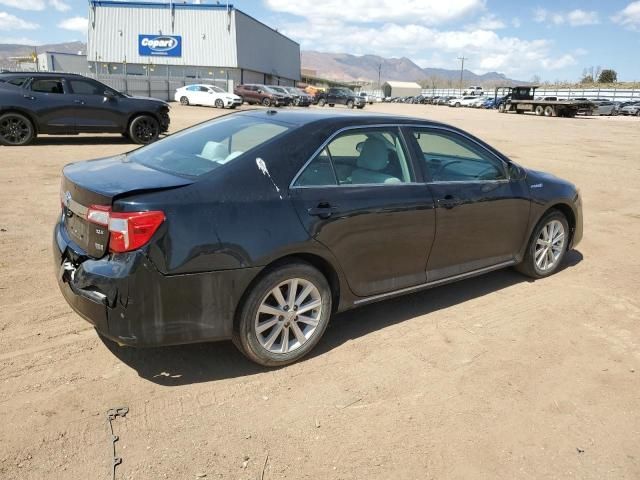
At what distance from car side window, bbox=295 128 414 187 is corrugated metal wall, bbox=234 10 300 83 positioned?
177ft

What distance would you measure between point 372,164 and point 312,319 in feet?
4.16

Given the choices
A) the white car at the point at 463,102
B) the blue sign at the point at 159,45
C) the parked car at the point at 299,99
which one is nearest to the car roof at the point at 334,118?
the parked car at the point at 299,99

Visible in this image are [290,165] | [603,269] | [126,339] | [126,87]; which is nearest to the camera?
[126,339]

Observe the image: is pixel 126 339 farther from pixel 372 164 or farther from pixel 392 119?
pixel 392 119

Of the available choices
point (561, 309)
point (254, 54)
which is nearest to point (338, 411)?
point (561, 309)

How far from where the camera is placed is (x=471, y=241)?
4.44 metres

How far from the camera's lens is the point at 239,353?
367 cm

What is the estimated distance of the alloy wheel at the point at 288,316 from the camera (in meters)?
3.35

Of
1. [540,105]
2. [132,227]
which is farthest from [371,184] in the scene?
[540,105]

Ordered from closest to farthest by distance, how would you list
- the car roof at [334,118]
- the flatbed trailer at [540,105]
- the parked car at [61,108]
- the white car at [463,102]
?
1. the car roof at [334,118]
2. the parked car at [61,108]
3. the flatbed trailer at [540,105]
4. the white car at [463,102]

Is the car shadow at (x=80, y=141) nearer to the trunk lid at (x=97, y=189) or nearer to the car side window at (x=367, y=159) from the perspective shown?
the trunk lid at (x=97, y=189)

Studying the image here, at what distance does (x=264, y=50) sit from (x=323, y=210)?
210 feet

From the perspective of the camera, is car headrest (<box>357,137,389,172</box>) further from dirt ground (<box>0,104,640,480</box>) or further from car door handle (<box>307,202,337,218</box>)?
dirt ground (<box>0,104,640,480</box>)

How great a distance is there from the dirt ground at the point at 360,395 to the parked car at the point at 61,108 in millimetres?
8749
